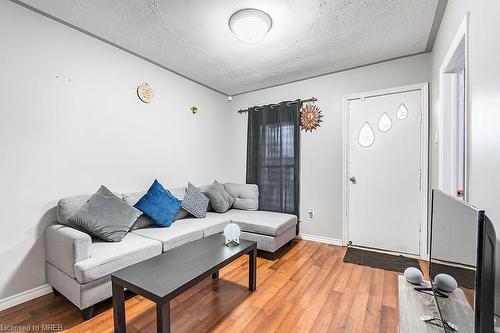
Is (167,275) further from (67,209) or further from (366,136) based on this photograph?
(366,136)

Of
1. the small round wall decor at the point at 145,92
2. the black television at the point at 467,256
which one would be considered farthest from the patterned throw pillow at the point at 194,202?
the black television at the point at 467,256

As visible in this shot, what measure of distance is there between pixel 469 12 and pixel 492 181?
40.8 inches

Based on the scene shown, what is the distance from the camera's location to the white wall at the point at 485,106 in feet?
3.27

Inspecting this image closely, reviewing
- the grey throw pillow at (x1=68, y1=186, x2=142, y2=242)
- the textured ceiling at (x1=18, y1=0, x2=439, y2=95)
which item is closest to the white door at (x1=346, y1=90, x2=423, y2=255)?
the textured ceiling at (x1=18, y1=0, x2=439, y2=95)

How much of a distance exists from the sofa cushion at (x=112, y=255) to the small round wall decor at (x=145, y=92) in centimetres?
171

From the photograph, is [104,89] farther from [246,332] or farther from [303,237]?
[303,237]

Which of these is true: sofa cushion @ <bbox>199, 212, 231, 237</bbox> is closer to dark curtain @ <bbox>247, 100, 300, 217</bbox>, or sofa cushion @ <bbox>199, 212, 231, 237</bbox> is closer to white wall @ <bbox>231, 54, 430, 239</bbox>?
dark curtain @ <bbox>247, 100, 300, 217</bbox>

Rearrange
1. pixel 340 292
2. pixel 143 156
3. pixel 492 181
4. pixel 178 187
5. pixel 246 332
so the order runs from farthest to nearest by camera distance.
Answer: pixel 178 187
pixel 143 156
pixel 340 292
pixel 246 332
pixel 492 181

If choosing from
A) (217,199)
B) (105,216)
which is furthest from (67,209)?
(217,199)

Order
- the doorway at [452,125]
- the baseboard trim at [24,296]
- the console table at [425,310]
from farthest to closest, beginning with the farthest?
the doorway at [452,125], the baseboard trim at [24,296], the console table at [425,310]

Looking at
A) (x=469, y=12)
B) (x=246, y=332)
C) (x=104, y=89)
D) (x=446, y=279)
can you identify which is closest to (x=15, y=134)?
(x=104, y=89)

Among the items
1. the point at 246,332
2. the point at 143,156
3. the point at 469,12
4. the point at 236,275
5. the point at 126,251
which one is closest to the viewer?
the point at 469,12

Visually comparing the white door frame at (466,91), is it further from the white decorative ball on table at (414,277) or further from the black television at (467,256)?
the white decorative ball on table at (414,277)

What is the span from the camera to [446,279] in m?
1.05
